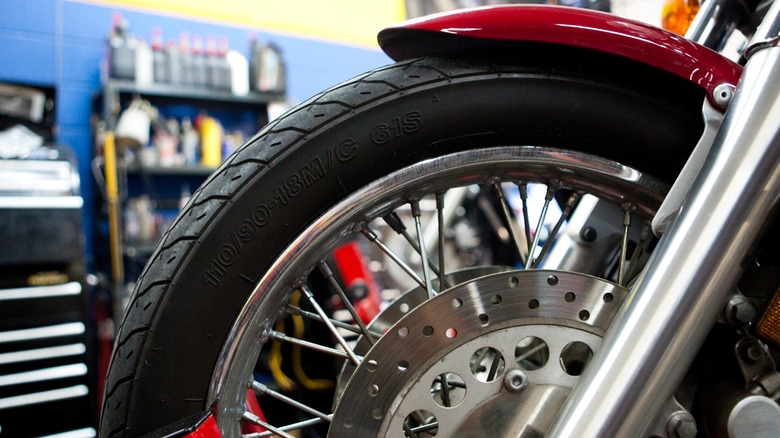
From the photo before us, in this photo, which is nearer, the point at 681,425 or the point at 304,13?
the point at 681,425

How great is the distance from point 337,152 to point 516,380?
30 centimetres

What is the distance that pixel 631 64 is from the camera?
610 mm

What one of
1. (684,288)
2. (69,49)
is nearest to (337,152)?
(684,288)

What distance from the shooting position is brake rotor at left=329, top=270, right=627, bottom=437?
21.4 inches

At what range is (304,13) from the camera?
12.0 feet

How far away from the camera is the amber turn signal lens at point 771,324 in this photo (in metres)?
0.53

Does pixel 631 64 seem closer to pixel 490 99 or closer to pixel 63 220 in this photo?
pixel 490 99

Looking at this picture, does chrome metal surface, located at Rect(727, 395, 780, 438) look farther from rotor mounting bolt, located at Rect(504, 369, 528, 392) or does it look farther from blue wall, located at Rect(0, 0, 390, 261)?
blue wall, located at Rect(0, 0, 390, 261)

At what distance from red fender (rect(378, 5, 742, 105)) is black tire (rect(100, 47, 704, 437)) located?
0.11 feet

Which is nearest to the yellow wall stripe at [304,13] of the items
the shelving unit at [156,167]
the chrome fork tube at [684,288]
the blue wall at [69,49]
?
the blue wall at [69,49]

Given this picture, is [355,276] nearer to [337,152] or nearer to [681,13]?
[681,13]

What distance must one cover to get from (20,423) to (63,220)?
0.68 meters

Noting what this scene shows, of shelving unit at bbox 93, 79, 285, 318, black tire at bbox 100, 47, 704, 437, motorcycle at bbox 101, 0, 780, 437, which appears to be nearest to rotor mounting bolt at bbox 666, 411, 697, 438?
motorcycle at bbox 101, 0, 780, 437

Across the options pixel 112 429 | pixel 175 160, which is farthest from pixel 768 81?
pixel 175 160
